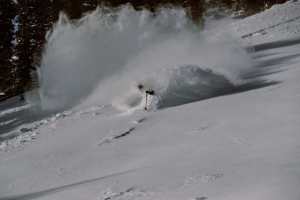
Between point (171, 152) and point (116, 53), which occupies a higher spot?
point (116, 53)

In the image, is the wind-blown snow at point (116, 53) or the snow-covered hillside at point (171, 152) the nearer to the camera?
the snow-covered hillside at point (171, 152)

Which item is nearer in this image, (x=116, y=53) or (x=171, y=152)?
(x=171, y=152)

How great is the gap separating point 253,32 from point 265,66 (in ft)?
42.4

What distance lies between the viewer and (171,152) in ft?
25.5

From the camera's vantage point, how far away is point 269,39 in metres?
23.5

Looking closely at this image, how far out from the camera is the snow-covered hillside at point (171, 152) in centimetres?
564

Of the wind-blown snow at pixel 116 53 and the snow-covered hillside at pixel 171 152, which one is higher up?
the wind-blown snow at pixel 116 53

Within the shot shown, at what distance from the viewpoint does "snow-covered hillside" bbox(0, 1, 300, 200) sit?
5637 mm

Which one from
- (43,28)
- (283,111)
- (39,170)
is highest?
(43,28)

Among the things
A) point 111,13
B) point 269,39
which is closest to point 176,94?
point 111,13

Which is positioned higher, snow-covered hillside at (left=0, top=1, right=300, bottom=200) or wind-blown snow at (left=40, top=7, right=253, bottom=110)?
wind-blown snow at (left=40, top=7, right=253, bottom=110)

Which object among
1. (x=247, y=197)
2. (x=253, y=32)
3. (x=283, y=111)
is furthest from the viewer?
(x=253, y=32)

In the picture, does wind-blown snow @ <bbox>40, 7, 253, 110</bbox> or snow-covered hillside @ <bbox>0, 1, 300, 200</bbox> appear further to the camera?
wind-blown snow @ <bbox>40, 7, 253, 110</bbox>

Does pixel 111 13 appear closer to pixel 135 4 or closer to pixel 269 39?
pixel 269 39
